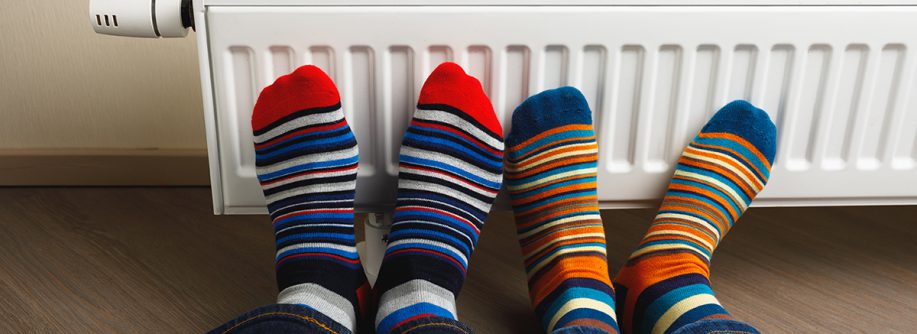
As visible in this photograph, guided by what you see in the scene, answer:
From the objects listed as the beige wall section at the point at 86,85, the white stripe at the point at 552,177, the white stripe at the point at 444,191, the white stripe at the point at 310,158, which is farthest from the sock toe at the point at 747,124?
the beige wall section at the point at 86,85

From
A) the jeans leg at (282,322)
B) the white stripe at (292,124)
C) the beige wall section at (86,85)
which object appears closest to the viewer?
the jeans leg at (282,322)

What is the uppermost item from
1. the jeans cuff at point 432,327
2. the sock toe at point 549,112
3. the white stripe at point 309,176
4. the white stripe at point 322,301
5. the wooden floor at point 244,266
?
the sock toe at point 549,112

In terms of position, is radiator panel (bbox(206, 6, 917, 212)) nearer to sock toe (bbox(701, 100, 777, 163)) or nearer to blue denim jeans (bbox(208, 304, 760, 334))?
sock toe (bbox(701, 100, 777, 163))

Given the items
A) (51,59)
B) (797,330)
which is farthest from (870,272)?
(51,59)

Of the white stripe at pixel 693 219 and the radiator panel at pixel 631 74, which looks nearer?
the radiator panel at pixel 631 74

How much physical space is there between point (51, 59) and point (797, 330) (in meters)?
0.95

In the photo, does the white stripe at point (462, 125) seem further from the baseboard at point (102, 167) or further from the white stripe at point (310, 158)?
the baseboard at point (102, 167)

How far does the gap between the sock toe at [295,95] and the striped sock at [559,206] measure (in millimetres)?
172

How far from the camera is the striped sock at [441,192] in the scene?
2.08 feet

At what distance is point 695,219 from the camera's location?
723 millimetres

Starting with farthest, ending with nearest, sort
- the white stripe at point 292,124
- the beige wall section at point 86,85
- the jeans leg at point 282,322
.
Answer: the beige wall section at point 86,85 < the white stripe at point 292,124 < the jeans leg at point 282,322

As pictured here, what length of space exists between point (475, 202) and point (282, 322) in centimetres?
23

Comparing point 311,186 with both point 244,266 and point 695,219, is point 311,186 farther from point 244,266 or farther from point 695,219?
point 695,219

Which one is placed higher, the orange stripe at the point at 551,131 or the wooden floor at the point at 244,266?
the orange stripe at the point at 551,131
